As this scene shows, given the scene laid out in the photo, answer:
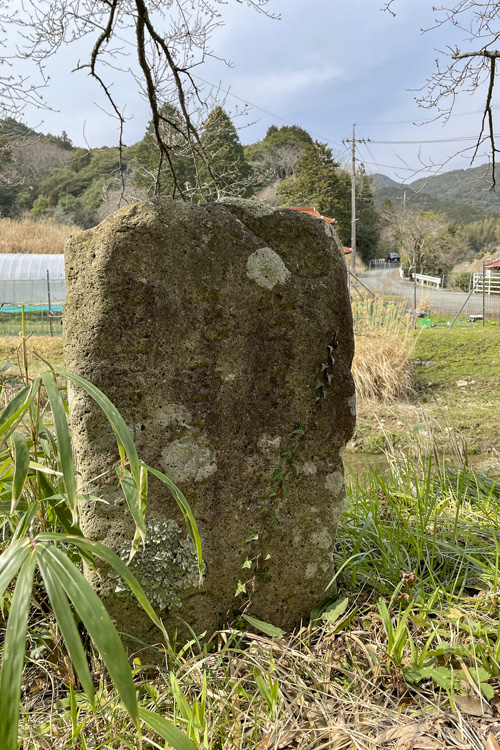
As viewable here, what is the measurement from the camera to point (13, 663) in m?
0.73

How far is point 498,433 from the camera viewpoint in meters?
5.88

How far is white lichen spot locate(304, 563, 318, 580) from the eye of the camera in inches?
70.0

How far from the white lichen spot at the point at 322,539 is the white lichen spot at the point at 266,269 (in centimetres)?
87

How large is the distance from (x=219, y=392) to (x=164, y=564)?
0.57 meters

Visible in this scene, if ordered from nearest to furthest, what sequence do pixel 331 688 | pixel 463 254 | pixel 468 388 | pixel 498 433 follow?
pixel 331 688
pixel 498 433
pixel 468 388
pixel 463 254

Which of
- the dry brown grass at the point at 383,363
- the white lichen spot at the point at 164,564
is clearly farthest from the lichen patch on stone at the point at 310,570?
the dry brown grass at the point at 383,363

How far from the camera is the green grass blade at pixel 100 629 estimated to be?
76cm

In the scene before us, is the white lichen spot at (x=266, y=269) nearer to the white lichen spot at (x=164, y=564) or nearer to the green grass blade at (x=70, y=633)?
the white lichen spot at (x=164, y=564)

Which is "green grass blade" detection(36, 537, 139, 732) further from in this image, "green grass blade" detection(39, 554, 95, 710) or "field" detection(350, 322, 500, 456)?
"field" detection(350, 322, 500, 456)

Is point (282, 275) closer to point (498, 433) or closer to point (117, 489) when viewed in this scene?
point (117, 489)

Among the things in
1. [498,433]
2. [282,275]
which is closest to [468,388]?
[498,433]

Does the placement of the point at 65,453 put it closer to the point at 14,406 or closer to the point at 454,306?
the point at 14,406

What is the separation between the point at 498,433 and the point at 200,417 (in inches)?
204

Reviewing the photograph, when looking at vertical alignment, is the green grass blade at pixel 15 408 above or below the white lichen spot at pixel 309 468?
above
